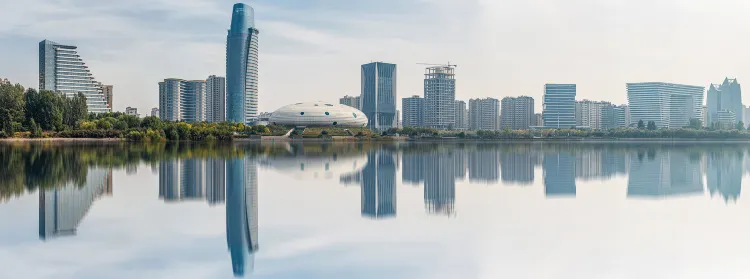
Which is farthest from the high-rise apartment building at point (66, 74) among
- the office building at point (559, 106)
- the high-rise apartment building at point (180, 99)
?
the office building at point (559, 106)

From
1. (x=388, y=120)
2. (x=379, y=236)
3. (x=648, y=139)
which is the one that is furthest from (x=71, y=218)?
(x=388, y=120)

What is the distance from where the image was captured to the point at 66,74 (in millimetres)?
75500

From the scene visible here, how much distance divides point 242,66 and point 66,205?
102050 millimetres

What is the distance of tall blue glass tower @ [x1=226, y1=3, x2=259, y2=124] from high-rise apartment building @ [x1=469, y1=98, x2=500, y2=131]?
46.8m

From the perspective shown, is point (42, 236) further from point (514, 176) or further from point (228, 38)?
point (228, 38)

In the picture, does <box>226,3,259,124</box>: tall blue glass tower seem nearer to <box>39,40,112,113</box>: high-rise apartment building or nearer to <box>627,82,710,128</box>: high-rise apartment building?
<box>39,40,112,113</box>: high-rise apartment building

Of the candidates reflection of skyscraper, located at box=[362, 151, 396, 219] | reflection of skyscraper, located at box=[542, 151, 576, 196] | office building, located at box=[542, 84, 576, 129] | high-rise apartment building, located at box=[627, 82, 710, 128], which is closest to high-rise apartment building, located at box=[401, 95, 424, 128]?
office building, located at box=[542, 84, 576, 129]

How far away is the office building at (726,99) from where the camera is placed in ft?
440

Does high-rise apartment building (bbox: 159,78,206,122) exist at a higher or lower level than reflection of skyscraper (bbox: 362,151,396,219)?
higher

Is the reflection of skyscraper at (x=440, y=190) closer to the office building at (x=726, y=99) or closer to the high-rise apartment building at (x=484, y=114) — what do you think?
the high-rise apartment building at (x=484, y=114)

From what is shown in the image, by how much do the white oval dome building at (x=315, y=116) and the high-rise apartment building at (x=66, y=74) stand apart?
26.0 metres

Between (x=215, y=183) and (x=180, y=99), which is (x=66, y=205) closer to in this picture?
(x=215, y=183)

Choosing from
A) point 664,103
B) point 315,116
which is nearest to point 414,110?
point 315,116

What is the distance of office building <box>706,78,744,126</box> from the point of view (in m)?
134
